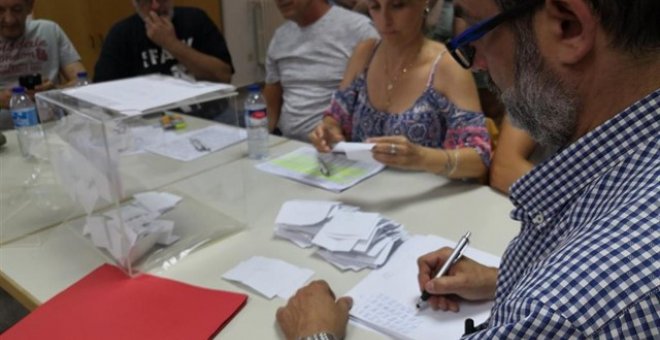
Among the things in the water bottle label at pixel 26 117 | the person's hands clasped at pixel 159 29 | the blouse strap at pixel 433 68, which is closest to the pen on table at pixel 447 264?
the blouse strap at pixel 433 68

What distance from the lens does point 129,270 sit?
1119mm

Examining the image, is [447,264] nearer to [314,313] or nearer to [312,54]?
[314,313]

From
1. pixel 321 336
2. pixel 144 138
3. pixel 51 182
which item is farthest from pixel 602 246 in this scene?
pixel 51 182

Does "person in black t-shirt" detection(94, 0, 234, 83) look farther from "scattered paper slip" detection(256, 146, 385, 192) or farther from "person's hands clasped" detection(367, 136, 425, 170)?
"person's hands clasped" detection(367, 136, 425, 170)

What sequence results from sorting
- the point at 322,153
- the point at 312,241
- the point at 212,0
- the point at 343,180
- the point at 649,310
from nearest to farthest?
the point at 649,310
the point at 312,241
the point at 343,180
the point at 322,153
the point at 212,0

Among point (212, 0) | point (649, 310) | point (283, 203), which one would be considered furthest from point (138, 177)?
point (212, 0)

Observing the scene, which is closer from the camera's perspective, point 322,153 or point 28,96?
point 322,153

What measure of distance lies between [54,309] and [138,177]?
1.78 feet

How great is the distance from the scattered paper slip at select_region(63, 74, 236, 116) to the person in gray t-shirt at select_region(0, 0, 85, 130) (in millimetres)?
1143

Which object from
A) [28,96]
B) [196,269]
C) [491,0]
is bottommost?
[196,269]

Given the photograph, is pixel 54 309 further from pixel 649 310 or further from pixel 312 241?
pixel 649 310

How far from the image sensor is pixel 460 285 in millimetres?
954

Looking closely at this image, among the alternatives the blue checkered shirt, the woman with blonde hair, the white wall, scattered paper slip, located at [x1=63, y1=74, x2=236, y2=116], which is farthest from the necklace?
the white wall

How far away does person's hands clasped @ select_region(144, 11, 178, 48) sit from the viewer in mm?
2480
